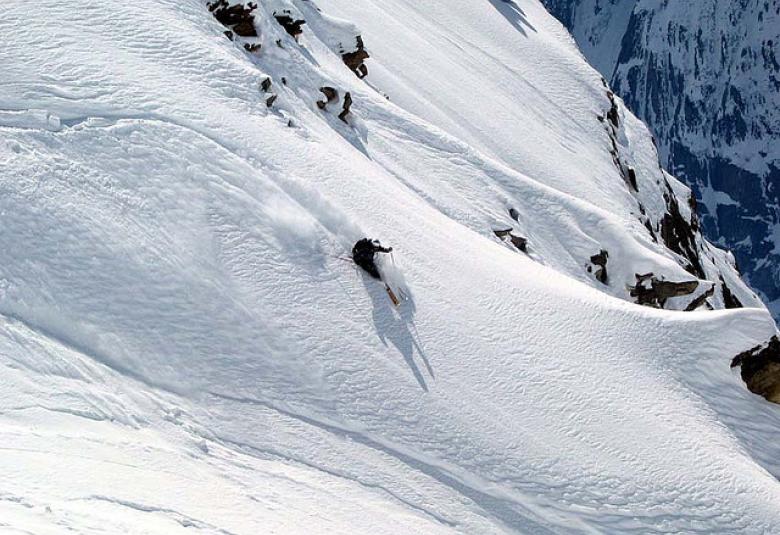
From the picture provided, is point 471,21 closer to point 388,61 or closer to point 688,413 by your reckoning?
point 388,61

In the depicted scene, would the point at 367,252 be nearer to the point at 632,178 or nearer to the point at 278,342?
the point at 278,342

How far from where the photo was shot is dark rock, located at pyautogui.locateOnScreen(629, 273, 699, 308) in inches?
794

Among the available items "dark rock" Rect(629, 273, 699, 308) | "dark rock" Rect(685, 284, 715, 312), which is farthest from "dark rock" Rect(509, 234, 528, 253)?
"dark rock" Rect(685, 284, 715, 312)

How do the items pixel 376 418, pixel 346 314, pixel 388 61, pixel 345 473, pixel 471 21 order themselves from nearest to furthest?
pixel 345 473, pixel 376 418, pixel 346 314, pixel 388 61, pixel 471 21

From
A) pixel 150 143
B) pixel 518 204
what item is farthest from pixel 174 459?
pixel 518 204

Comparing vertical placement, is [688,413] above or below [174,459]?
above

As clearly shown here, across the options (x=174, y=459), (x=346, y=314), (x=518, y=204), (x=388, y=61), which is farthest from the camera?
(x=388, y=61)

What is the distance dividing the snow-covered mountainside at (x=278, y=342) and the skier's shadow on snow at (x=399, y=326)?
4 cm

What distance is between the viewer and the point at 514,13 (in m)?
41.5

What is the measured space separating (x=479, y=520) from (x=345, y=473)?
1.63 metres

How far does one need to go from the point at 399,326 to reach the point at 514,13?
31733 mm

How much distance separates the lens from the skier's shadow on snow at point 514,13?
40.1 m

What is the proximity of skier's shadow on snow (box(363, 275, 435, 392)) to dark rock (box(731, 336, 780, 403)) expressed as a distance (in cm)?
583

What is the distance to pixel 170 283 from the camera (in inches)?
438
